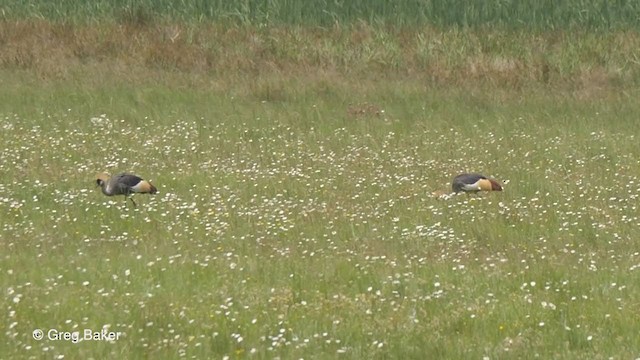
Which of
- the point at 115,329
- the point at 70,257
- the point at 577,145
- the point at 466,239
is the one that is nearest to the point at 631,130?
the point at 577,145

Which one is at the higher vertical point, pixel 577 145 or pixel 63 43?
pixel 63 43

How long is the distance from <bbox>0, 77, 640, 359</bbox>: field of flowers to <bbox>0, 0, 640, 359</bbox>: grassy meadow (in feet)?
0.11

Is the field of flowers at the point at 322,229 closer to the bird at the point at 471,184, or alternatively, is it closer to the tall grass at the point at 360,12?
the bird at the point at 471,184

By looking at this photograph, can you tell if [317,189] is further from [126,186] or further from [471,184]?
[126,186]

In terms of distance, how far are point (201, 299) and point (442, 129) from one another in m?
9.21

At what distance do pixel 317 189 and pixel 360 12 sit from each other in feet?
39.8

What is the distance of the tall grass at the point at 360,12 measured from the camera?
25.1 metres

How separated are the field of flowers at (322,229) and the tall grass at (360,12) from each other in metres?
5.15

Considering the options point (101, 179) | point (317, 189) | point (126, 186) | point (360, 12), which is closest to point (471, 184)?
point (317, 189)

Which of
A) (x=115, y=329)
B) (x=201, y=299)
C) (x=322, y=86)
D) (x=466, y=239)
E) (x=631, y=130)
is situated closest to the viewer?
(x=115, y=329)

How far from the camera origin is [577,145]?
16766mm

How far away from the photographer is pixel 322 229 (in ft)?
39.8

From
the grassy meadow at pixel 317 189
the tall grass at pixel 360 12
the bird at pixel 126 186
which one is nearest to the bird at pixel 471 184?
the grassy meadow at pixel 317 189

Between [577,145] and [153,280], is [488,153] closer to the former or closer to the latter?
[577,145]
